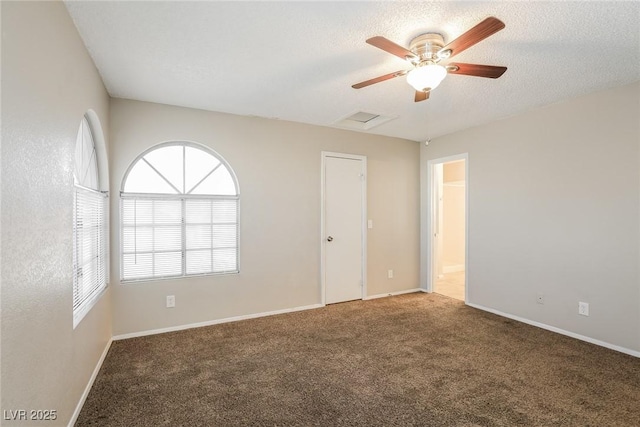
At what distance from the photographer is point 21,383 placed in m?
1.32

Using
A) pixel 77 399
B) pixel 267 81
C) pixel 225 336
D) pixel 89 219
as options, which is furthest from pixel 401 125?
pixel 77 399

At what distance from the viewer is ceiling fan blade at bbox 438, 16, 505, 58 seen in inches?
63.3

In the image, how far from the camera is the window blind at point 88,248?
7.43ft

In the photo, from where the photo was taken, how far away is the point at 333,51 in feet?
7.79

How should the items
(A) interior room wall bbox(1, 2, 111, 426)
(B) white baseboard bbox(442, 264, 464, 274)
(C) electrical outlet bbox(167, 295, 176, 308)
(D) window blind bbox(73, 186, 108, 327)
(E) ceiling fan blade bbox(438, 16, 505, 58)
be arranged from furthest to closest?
(B) white baseboard bbox(442, 264, 464, 274) → (C) electrical outlet bbox(167, 295, 176, 308) → (D) window blind bbox(73, 186, 108, 327) → (E) ceiling fan blade bbox(438, 16, 505, 58) → (A) interior room wall bbox(1, 2, 111, 426)

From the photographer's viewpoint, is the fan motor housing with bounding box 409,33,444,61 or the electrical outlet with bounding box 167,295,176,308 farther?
the electrical outlet with bounding box 167,295,176,308

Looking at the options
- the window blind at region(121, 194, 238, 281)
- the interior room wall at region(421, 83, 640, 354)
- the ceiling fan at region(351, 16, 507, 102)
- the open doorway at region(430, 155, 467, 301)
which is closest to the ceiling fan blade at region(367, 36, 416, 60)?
the ceiling fan at region(351, 16, 507, 102)

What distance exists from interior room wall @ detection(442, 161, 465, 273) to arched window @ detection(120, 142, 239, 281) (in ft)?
15.6

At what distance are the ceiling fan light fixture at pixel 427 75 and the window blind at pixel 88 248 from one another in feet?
8.13

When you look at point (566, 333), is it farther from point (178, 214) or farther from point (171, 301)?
point (178, 214)

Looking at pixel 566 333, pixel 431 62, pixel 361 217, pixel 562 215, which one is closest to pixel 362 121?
pixel 361 217

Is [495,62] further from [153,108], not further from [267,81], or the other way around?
[153,108]

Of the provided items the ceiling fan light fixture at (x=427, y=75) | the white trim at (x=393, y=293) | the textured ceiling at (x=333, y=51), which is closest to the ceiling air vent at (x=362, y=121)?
the textured ceiling at (x=333, y=51)

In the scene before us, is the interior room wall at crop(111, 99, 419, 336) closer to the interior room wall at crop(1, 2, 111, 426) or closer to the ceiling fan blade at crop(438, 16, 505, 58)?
the interior room wall at crop(1, 2, 111, 426)
